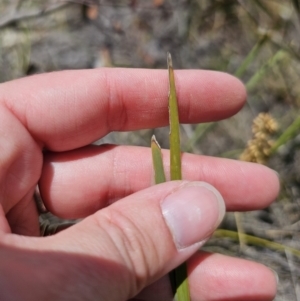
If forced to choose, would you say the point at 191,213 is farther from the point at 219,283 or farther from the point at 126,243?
the point at 219,283

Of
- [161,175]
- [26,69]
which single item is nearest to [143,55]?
[26,69]

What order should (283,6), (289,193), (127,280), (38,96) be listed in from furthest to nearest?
(283,6) < (289,193) < (38,96) < (127,280)

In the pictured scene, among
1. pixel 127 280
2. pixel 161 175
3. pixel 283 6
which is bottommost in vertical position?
pixel 127 280

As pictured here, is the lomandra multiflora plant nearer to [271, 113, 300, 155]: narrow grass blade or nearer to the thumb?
the thumb

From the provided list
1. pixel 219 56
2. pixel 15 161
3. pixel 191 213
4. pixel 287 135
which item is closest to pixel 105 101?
pixel 15 161

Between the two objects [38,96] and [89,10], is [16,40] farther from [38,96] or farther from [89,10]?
[38,96]

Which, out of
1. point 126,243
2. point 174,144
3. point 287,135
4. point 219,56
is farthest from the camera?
point 219,56

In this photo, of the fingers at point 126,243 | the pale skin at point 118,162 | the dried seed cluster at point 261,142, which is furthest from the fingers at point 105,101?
the fingers at point 126,243
